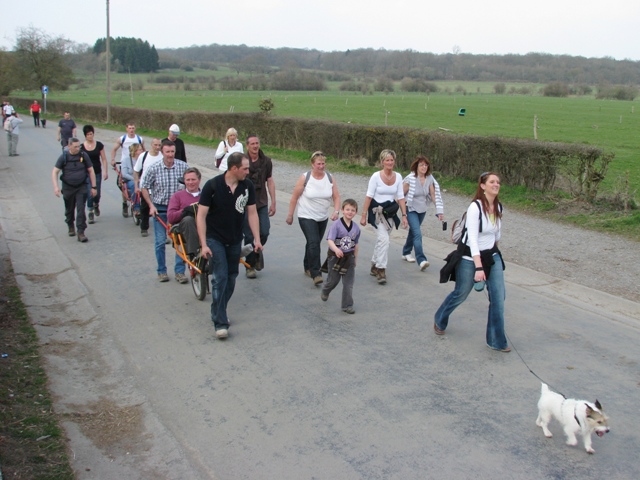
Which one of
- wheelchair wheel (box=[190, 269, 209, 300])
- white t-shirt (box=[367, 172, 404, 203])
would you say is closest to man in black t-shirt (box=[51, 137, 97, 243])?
wheelchair wheel (box=[190, 269, 209, 300])

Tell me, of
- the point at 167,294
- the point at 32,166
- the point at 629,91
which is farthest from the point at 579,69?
the point at 167,294

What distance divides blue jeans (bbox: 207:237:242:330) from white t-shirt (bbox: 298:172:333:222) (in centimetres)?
187

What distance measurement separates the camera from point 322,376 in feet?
19.4

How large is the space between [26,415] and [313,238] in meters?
4.44

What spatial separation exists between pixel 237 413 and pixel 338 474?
3.83 ft

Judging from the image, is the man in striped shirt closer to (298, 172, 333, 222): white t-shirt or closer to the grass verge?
(298, 172, 333, 222): white t-shirt

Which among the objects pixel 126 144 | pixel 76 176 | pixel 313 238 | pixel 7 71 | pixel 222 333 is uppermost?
pixel 7 71

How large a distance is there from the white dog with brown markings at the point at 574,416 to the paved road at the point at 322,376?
0.12m

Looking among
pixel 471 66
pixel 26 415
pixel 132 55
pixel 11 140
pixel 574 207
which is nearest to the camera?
pixel 26 415

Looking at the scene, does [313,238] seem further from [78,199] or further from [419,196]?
[78,199]

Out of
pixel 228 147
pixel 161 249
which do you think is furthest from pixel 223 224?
pixel 228 147

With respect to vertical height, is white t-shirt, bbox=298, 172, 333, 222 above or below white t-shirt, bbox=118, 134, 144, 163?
below

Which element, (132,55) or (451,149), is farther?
(132,55)

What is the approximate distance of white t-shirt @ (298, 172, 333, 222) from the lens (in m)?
8.49
